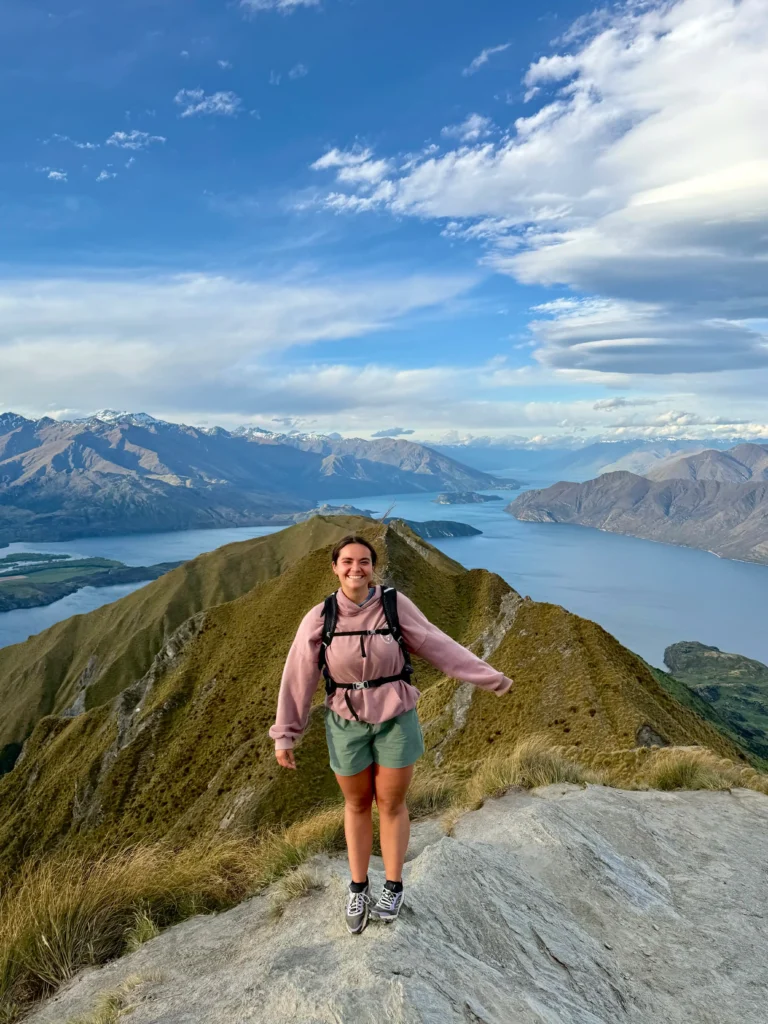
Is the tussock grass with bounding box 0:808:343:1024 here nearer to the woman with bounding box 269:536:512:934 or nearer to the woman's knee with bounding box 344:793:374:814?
the woman's knee with bounding box 344:793:374:814

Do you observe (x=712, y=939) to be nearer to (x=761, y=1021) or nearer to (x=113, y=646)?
(x=761, y=1021)

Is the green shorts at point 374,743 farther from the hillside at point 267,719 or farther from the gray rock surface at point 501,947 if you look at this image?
the hillside at point 267,719

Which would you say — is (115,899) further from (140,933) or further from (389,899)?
(389,899)

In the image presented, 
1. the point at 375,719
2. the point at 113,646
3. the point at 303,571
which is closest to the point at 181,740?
the point at 303,571

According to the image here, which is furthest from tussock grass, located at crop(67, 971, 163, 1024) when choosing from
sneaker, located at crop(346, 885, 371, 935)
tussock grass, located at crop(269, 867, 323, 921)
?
sneaker, located at crop(346, 885, 371, 935)

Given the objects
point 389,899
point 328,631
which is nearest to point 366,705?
point 328,631

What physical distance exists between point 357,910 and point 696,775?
35.2ft

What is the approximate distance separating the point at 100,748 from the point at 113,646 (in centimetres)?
6594

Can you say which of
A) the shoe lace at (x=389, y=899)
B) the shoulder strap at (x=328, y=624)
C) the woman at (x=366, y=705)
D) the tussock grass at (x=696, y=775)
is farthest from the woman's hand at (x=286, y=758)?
the tussock grass at (x=696, y=775)

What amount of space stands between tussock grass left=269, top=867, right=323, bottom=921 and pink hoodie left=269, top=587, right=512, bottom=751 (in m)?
1.79

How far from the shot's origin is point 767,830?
11.0m

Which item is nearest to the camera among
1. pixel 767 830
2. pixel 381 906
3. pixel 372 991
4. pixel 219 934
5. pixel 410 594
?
pixel 372 991

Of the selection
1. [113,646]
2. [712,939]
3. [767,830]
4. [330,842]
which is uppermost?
[330,842]

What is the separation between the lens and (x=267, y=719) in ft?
160
